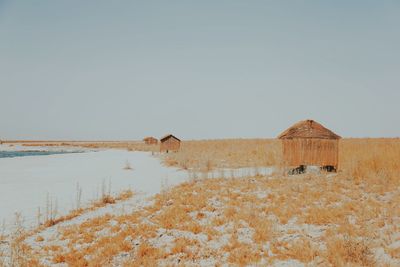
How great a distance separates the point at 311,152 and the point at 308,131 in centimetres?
101

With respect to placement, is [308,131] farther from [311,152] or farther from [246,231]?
[246,231]

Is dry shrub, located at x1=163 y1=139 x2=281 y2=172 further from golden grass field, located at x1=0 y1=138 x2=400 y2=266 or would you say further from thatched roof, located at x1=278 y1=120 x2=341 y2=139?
golden grass field, located at x1=0 y1=138 x2=400 y2=266

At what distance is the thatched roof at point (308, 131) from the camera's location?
47.9ft

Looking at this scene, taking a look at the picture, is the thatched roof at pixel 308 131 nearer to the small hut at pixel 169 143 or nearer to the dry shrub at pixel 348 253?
the dry shrub at pixel 348 253

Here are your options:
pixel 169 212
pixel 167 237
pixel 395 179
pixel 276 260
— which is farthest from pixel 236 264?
pixel 395 179

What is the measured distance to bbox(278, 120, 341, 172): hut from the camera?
14.6 meters

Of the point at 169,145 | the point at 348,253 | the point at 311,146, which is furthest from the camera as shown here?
the point at 169,145

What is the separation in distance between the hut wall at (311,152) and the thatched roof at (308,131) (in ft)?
0.66

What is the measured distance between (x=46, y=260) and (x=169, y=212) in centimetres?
344

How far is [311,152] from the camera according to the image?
14.8 meters

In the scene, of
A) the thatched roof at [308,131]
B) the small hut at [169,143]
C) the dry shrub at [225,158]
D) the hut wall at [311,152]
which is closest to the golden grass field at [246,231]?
the hut wall at [311,152]

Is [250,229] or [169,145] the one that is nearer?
[250,229]

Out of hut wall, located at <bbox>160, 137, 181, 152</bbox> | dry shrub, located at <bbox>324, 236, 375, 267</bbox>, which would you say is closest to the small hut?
hut wall, located at <bbox>160, 137, 181, 152</bbox>

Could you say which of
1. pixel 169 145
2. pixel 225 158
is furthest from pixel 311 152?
pixel 169 145
